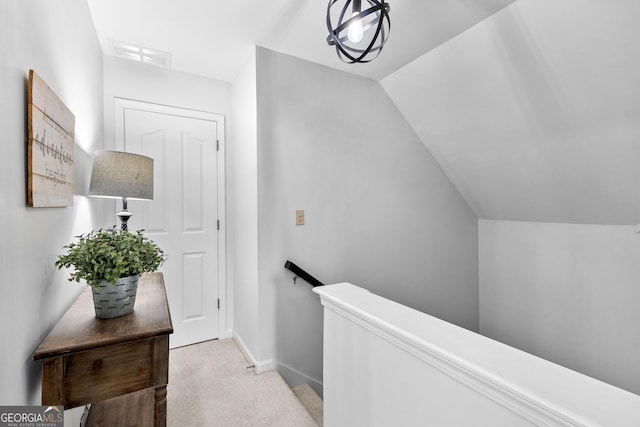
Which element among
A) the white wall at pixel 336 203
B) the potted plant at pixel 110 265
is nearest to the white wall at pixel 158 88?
the white wall at pixel 336 203

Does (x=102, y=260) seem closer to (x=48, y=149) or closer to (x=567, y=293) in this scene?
(x=48, y=149)

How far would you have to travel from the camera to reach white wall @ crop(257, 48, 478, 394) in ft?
7.46

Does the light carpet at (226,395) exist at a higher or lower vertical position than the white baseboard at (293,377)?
higher

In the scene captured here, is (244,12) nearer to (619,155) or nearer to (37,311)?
(37,311)

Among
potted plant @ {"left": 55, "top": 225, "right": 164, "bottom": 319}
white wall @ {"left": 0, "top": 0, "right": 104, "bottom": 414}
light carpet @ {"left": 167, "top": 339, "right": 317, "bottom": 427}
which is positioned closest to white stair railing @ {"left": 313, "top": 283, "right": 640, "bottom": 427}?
light carpet @ {"left": 167, "top": 339, "right": 317, "bottom": 427}

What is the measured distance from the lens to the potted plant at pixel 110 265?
1066 millimetres

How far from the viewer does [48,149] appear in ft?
3.57

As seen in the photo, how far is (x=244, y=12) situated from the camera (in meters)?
1.88

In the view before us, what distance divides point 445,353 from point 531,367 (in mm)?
215

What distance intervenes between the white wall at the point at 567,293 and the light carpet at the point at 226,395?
96.1 inches

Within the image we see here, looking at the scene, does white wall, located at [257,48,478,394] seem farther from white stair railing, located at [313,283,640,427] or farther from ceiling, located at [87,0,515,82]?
white stair railing, located at [313,283,640,427]

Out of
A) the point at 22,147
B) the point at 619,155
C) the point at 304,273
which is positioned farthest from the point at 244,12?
the point at 619,155

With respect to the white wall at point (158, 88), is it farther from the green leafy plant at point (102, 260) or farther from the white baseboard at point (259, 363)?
the white baseboard at point (259, 363)

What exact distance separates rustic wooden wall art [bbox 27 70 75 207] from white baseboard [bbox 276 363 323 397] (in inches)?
67.7
